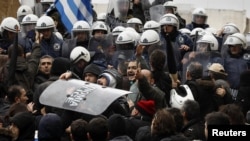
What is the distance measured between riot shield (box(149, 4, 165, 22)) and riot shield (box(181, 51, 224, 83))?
3951 mm

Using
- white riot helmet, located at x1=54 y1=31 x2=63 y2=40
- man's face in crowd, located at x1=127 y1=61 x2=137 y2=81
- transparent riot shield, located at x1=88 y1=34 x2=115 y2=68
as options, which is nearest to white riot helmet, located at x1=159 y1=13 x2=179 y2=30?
transparent riot shield, located at x1=88 y1=34 x2=115 y2=68

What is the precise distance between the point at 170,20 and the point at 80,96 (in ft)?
20.9

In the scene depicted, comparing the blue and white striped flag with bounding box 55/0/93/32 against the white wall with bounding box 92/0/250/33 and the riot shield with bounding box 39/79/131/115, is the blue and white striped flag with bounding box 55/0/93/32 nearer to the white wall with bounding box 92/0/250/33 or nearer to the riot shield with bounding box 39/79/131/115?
the white wall with bounding box 92/0/250/33

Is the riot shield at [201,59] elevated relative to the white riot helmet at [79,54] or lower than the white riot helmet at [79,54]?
lower

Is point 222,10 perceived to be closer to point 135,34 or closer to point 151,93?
point 135,34

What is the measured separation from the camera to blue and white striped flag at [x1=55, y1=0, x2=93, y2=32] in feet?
84.0

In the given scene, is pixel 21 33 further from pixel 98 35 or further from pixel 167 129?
pixel 167 129

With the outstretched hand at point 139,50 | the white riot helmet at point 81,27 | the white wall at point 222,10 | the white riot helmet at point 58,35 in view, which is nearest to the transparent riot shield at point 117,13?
the white riot helmet at point 58,35

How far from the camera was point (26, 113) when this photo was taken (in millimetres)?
18281

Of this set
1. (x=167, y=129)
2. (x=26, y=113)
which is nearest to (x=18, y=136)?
(x=26, y=113)

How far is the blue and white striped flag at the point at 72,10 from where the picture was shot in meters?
25.6

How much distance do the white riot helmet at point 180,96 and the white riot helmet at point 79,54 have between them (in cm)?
235

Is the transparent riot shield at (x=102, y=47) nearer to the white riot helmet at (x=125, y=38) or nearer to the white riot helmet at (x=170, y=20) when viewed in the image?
the white riot helmet at (x=125, y=38)

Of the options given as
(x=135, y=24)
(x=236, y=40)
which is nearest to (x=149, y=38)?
(x=236, y=40)
